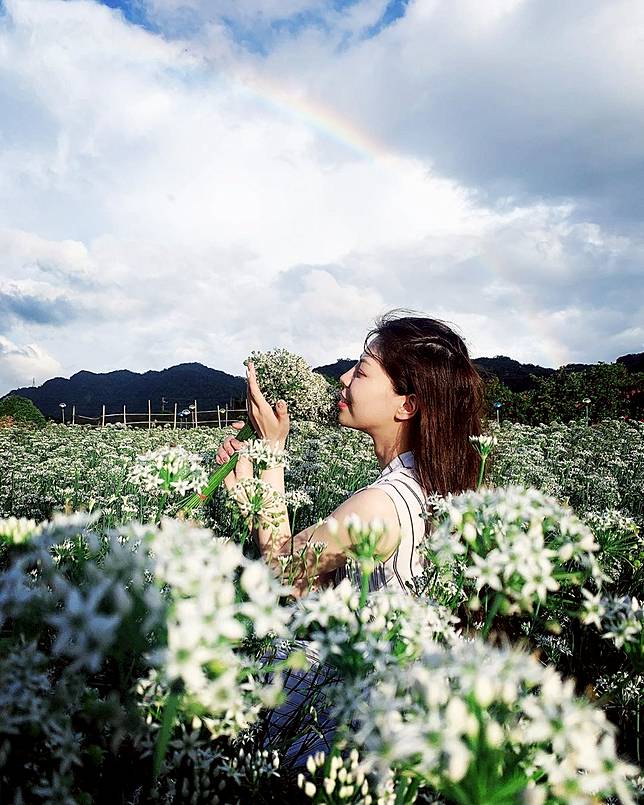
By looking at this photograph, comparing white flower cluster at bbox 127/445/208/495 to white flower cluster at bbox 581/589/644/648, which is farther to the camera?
white flower cluster at bbox 127/445/208/495

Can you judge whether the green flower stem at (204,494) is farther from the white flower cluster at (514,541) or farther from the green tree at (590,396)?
the green tree at (590,396)

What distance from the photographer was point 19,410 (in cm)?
2352

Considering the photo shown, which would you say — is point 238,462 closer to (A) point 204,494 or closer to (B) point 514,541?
(A) point 204,494

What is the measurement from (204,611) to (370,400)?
10.3 ft

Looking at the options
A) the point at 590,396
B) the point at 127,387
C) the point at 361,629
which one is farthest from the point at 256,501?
the point at 127,387

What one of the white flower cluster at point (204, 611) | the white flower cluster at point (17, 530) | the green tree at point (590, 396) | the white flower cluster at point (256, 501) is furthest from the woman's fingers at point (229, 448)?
the green tree at point (590, 396)

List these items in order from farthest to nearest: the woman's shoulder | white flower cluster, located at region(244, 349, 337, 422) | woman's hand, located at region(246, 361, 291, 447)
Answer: white flower cluster, located at region(244, 349, 337, 422), woman's hand, located at region(246, 361, 291, 447), the woman's shoulder

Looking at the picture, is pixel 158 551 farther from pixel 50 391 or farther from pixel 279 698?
pixel 50 391

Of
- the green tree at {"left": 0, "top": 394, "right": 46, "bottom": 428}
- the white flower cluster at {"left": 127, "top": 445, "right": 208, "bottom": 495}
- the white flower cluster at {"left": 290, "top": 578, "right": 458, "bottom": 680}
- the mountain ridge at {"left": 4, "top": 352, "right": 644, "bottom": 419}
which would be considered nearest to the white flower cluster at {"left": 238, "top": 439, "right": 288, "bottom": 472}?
the white flower cluster at {"left": 127, "top": 445, "right": 208, "bottom": 495}

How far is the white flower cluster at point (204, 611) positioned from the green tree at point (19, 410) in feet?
77.3

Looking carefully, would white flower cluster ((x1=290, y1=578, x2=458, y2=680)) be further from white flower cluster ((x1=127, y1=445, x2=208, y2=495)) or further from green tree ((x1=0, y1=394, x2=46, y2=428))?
green tree ((x1=0, y1=394, x2=46, y2=428))

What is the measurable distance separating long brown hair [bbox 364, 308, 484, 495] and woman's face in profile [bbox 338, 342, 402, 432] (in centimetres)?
5

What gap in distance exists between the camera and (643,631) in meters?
1.27

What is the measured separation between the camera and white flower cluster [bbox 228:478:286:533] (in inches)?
89.6
